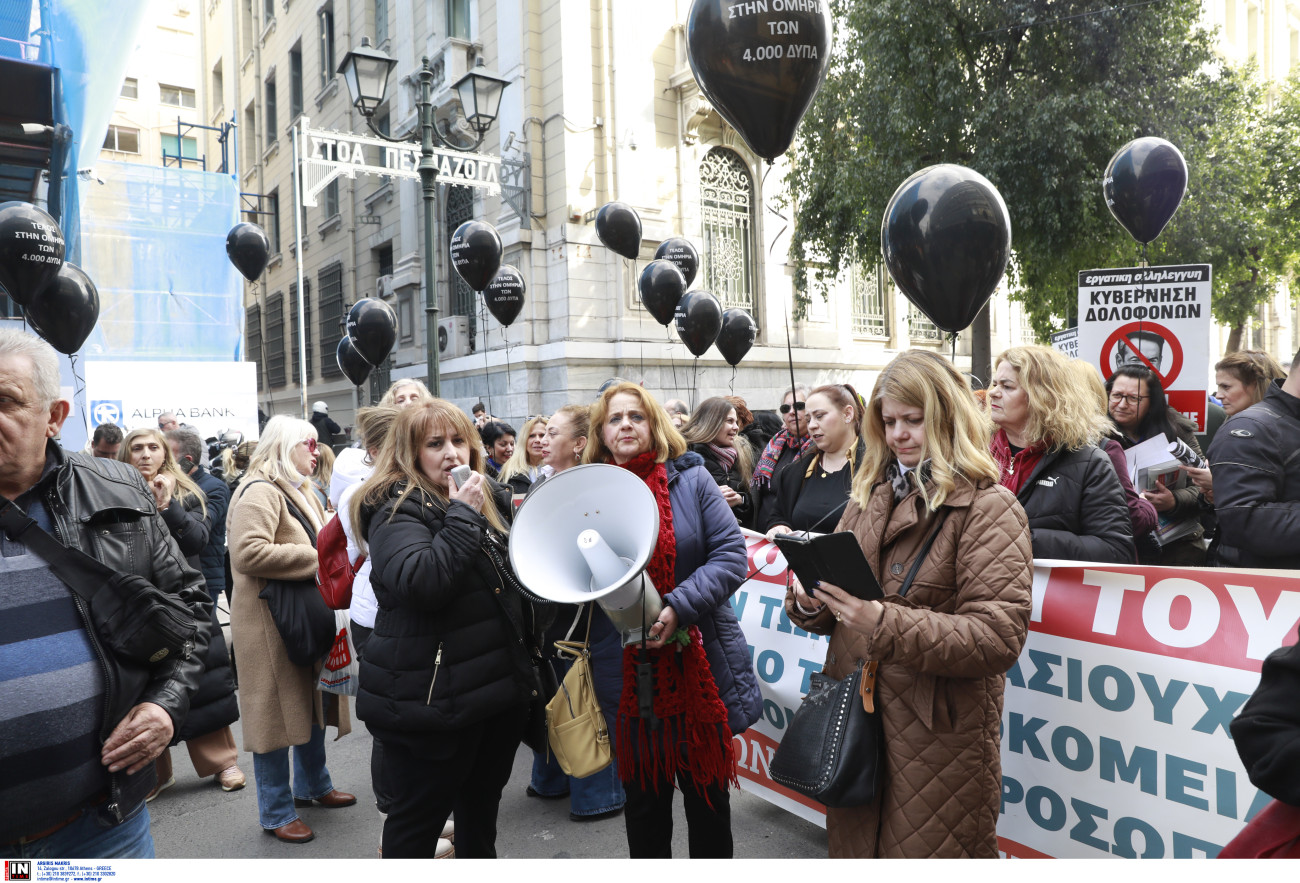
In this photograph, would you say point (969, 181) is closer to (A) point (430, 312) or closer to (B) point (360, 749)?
(B) point (360, 749)

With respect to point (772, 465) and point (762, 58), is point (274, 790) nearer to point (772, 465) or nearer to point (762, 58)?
point (772, 465)

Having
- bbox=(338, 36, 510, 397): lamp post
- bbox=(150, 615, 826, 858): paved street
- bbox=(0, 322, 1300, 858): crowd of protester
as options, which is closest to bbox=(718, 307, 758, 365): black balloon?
bbox=(338, 36, 510, 397): lamp post

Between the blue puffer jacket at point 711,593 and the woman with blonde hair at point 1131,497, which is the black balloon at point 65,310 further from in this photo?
the woman with blonde hair at point 1131,497

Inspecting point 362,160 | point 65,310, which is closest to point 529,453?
point 65,310

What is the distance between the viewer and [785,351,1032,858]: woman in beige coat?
204cm

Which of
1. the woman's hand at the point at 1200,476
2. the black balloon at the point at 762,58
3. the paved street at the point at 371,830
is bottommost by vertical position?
the paved street at the point at 371,830

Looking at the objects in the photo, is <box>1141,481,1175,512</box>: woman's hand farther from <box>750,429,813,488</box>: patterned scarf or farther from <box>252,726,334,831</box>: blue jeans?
<box>252,726,334,831</box>: blue jeans

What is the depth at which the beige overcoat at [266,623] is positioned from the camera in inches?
140

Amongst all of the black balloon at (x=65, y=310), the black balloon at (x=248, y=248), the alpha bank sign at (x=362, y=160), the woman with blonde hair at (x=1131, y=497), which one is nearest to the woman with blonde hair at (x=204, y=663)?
the woman with blonde hair at (x=1131, y=497)

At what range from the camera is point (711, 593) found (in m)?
2.70

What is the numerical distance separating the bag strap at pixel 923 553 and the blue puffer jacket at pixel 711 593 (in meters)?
0.68

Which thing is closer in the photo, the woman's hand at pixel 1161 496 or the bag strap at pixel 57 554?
the bag strap at pixel 57 554

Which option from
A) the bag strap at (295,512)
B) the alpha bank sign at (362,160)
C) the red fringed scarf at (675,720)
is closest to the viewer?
the red fringed scarf at (675,720)

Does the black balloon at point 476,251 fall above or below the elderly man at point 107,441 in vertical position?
above
